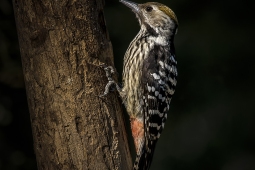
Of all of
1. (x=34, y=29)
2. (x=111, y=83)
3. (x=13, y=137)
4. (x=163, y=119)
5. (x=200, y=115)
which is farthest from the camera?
(x=200, y=115)

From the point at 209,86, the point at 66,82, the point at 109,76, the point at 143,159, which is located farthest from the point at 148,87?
the point at 209,86

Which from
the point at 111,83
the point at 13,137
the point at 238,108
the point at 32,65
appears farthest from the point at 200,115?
the point at 32,65

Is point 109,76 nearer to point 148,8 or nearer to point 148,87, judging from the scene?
point 148,87

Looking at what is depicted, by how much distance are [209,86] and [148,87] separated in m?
2.60

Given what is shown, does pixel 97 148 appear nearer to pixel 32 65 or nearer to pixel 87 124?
pixel 87 124

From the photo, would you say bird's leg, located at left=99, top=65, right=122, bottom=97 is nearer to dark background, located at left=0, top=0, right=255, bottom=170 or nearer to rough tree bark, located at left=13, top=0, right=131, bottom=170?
rough tree bark, located at left=13, top=0, right=131, bottom=170

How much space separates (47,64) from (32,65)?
0.11m

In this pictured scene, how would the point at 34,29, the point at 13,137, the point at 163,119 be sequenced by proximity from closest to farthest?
the point at 34,29 < the point at 163,119 < the point at 13,137

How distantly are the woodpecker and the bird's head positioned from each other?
0.01 meters

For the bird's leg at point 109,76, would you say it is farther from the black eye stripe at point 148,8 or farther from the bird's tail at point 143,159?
the black eye stripe at point 148,8

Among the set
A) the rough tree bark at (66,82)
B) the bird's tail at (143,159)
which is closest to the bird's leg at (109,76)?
the rough tree bark at (66,82)

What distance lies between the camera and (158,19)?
4.43 meters

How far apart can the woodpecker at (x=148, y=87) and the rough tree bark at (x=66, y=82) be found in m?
0.33

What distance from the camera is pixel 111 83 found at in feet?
12.8
